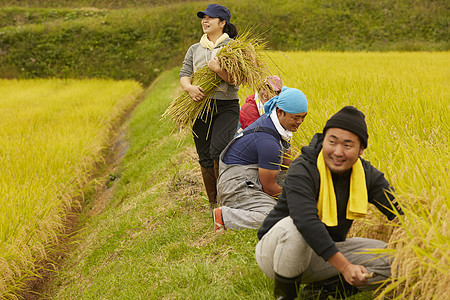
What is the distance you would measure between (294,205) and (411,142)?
117 cm

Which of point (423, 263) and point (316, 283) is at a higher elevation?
point (423, 263)

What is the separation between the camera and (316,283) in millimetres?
1882

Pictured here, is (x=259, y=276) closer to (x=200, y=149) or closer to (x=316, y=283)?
(x=316, y=283)

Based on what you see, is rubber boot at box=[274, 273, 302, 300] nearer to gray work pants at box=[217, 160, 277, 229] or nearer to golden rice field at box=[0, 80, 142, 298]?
gray work pants at box=[217, 160, 277, 229]

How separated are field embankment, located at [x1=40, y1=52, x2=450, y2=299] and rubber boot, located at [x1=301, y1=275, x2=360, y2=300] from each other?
9 cm

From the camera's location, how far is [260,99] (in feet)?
11.4

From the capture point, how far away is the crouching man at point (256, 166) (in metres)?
2.75

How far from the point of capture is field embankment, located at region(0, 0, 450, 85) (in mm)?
16047

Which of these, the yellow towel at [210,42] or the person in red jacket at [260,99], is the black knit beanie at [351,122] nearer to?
the person in red jacket at [260,99]

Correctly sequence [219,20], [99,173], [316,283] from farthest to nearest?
[99,173]
[219,20]
[316,283]

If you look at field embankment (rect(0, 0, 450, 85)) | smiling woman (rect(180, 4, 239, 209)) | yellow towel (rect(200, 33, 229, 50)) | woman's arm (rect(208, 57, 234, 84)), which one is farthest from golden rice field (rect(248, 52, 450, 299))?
field embankment (rect(0, 0, 450, 85))

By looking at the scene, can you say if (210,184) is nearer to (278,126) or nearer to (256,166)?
(256,166)

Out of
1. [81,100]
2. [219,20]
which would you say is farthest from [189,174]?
[81,100]

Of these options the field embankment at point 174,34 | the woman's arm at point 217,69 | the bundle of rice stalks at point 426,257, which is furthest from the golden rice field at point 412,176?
the field embankment at point 174,34
